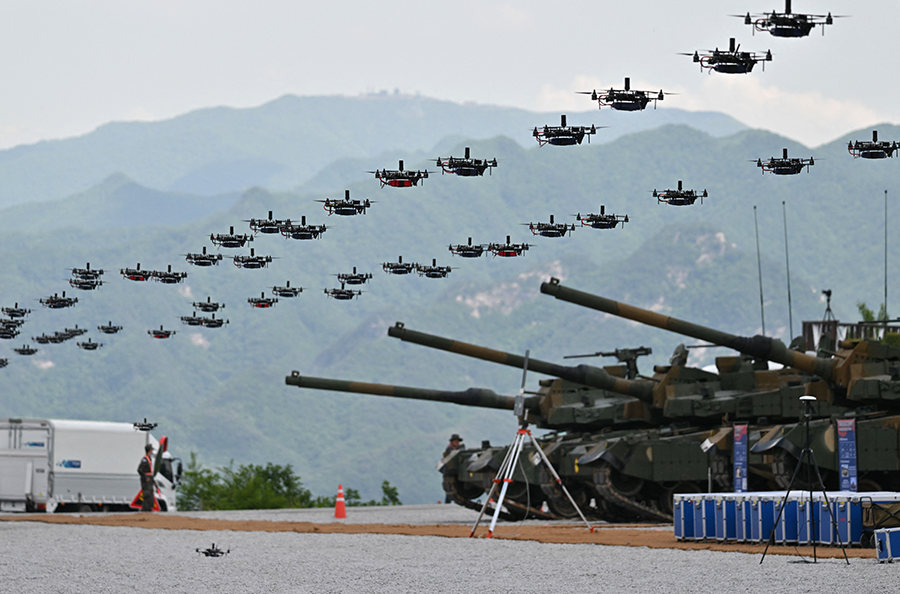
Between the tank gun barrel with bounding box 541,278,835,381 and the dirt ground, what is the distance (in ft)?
12.7

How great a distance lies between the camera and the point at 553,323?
172875 mm

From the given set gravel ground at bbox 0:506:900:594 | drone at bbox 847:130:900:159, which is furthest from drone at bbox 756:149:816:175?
gravel ground at bbox 0:506:900:594

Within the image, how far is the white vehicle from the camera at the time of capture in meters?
40.7

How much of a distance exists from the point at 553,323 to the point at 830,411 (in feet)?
478

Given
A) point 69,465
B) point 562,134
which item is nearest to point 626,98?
point 562,134

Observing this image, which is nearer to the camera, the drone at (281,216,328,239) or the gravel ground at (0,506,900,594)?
the gravel ground at (0,506,900,594)

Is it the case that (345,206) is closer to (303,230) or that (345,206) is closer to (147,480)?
(303,230)

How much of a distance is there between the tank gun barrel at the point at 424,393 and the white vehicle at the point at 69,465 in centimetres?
981

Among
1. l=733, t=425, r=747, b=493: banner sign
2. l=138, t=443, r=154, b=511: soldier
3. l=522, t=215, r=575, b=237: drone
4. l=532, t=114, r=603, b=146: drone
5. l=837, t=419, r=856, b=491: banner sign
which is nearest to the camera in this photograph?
l=837, t=419, r=856, b=491: banner sign

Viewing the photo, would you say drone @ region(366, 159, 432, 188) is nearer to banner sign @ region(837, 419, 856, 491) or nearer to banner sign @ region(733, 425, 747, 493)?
→ banner sign @ region(733, 425, 747, 493)

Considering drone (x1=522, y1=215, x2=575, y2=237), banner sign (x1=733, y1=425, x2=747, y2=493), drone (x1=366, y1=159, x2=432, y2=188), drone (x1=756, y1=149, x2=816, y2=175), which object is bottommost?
banner sign (x1=733, y1=425, x2=747, y2=493)

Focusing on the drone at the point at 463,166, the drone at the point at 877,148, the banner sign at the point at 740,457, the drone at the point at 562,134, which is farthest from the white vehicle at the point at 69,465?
the drone at the point at 877,148

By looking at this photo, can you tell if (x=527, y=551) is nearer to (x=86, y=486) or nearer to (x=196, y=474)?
(x=86, y=486)

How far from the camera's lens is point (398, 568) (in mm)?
17375
